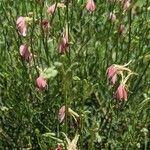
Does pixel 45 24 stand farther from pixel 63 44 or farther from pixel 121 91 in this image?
pixel 121 91

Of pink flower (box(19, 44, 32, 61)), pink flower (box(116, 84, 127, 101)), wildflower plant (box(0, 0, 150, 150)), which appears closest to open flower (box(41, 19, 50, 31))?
wildflower plant (box(0, 0, 150, 150))

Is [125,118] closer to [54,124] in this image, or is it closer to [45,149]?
[54,124]

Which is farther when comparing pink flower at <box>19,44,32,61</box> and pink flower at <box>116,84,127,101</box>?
pink flower at <box>19,44,32,61</box>

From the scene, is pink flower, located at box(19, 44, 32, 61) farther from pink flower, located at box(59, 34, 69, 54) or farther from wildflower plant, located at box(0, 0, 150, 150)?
pink flower, located at box(59, 34, 69, 54)

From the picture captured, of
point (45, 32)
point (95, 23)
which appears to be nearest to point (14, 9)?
point (95, 23)

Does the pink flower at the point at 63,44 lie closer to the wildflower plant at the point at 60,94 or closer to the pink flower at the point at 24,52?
the wildflower plant at the point at 60,94

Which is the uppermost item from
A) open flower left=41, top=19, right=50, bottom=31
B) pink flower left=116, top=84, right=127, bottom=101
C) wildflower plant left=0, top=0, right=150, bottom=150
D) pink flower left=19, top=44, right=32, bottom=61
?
open flower left=41, top=19, right=50, bottom=31

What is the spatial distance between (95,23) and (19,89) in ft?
2.61

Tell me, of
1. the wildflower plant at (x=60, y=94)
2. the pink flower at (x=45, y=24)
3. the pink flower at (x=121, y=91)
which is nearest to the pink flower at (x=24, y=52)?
the wildflower plant at (x=60, y=94)

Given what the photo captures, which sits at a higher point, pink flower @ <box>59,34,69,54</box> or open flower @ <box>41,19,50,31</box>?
open flower @ <box>41,19,50,31</box>

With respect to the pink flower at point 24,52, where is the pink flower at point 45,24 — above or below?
above

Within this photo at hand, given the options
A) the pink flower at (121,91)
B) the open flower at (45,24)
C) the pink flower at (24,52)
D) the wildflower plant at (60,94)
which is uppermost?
the open flower at (45,24)

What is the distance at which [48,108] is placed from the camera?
2.03 meters

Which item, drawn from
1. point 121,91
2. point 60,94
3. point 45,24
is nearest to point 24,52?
point 45,24
